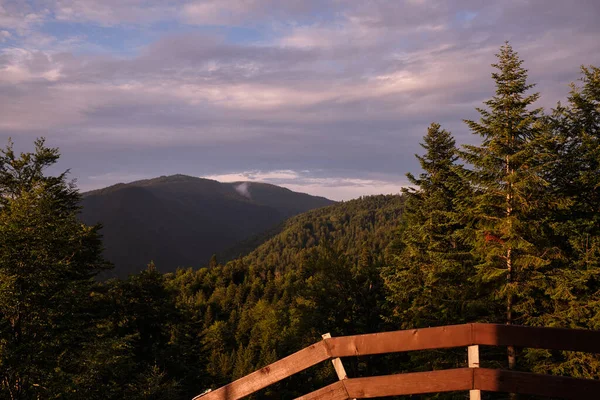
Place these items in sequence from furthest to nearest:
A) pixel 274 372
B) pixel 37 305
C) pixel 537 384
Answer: pixel 37 305
pixel 274 372
pixel 537 384

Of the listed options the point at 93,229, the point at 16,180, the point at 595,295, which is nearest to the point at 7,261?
the point at 93,229

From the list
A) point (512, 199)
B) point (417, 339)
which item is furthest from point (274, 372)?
point (512, 199)

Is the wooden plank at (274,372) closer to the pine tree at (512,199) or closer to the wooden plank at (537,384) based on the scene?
the wooden plank at (537,384)

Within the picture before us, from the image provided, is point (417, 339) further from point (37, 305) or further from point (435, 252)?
point (435, 252)

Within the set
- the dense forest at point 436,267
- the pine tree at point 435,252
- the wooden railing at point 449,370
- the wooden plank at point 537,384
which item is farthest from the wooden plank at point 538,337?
the pine tree at point 435,252

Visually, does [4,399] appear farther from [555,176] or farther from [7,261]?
[555,176]

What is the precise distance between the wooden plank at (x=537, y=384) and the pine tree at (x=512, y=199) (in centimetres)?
1282

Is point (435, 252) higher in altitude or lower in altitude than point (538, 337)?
lower

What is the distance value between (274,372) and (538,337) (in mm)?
2364

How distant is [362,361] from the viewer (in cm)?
2712

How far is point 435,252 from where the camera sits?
19719mm

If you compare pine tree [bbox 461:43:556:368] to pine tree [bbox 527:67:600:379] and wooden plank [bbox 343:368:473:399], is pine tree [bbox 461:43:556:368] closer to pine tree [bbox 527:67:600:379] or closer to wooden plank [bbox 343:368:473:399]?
pine tree [bbox 527:67:600:379]

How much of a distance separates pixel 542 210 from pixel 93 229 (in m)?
23.8

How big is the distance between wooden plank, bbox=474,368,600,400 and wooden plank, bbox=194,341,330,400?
1391 millimetres
